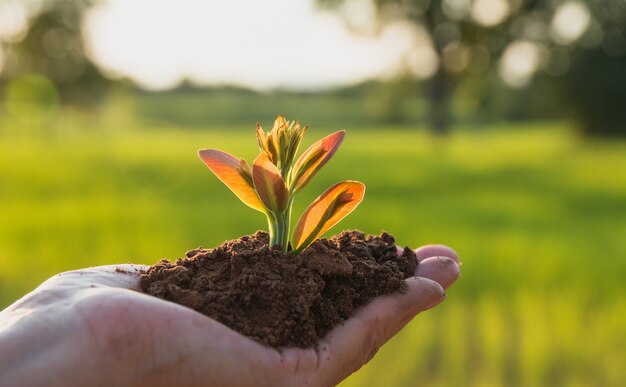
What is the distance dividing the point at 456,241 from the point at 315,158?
20.8 ft

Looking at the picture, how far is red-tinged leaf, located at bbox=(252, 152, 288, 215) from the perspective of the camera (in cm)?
213

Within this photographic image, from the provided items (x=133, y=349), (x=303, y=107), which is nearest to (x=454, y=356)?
(x=133, y=349)

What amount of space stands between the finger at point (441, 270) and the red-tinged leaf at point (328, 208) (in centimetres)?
43

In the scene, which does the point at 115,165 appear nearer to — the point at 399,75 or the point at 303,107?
the point at 399,75

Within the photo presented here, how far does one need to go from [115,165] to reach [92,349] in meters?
21.2

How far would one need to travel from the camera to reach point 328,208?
2.29 m

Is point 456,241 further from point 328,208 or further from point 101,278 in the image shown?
point 101,278

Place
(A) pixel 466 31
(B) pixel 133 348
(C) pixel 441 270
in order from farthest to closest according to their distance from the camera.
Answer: (A) pixel 466 31 < (C) pixel 441 270 < (B) pixel 133 348

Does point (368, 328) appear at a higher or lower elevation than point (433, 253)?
lower

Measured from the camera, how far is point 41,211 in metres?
10.7

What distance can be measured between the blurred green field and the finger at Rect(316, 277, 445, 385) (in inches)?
86.0

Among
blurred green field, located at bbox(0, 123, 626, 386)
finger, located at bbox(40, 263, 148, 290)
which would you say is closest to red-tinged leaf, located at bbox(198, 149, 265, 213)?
finger, located at bbox(40, 263, 148, 290)

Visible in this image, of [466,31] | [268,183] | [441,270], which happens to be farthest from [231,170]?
[466,31]

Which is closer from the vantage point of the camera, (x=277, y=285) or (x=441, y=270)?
(x=277, y=285)
